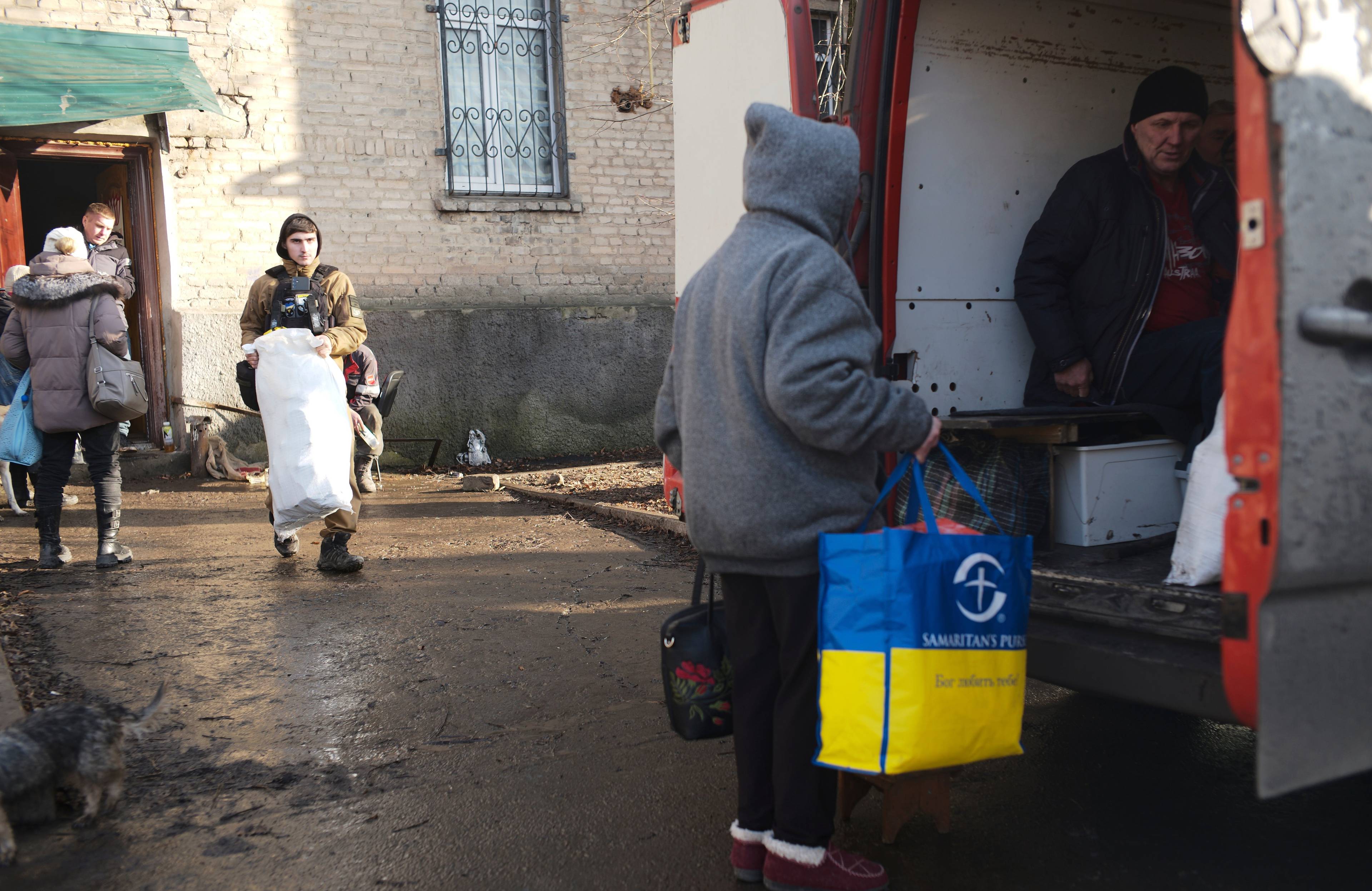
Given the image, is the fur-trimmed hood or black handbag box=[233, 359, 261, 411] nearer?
black handbag box=[233, 359, 261, 411]

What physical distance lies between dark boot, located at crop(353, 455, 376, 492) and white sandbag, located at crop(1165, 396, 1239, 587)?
7109 millimetres

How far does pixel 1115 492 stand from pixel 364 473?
267 inches

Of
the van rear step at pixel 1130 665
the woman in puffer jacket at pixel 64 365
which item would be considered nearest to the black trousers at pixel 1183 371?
the van rear step at pixel 1130 665

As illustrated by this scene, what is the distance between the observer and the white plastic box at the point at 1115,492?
3553mm

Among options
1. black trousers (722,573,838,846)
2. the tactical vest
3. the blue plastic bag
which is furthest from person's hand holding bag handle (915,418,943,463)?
the blue plastic bag

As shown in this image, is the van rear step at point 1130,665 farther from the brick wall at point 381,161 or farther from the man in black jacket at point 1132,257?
the brick wall at point 381,161

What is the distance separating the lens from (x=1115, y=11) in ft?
14.3

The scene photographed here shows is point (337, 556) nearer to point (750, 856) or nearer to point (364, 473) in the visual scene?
point (364, 473)

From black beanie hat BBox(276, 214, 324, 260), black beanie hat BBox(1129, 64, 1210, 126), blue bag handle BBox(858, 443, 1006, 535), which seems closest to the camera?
blue bag handle BBox(858, 443, 1006, 535)

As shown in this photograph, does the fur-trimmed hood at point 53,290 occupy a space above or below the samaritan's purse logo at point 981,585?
above

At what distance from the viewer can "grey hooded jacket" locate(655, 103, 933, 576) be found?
7.78 ft

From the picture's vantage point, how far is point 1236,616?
6.68ft

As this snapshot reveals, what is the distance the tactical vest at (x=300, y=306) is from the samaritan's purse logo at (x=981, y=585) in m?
4.22

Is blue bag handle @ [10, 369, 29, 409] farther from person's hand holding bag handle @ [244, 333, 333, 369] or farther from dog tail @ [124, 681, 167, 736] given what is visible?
dog tail @ [124, 681, 167, 736]
